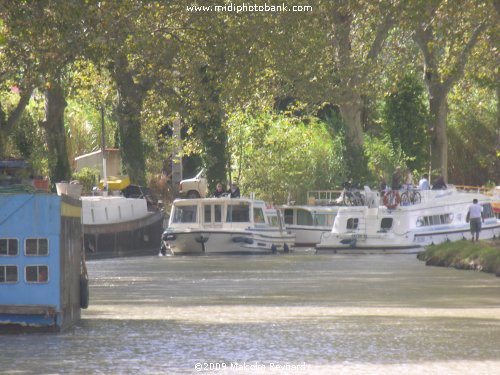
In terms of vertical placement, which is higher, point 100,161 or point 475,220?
point 100,161

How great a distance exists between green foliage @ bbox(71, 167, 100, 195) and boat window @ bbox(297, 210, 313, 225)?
9610mm

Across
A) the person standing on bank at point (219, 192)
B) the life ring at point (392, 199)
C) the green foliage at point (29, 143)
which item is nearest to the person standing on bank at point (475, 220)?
the life ring at point (392, 199)

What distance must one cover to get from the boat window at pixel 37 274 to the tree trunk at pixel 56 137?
103 feet

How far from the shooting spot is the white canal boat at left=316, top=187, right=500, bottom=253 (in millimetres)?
51844

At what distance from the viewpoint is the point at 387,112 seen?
6397 cm

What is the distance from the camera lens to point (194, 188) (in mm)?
64562

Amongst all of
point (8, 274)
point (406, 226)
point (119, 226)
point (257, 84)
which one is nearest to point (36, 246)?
point (8, 274)

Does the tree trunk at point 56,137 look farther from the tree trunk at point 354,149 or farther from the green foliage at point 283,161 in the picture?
the tree trunk at point 354,149

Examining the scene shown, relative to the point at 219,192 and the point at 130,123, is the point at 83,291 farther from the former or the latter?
the point at 219,192

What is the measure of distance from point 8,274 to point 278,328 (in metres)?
4.53

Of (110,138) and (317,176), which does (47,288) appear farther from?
(110,138)

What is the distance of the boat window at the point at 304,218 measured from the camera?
6103 centimetres

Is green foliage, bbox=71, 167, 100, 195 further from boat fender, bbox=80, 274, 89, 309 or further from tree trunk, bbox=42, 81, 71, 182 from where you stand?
boat fender, bbox=80, 274, 89, 309

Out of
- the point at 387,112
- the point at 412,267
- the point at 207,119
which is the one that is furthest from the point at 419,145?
the point at 412,267
